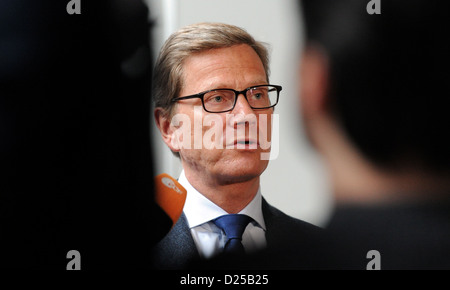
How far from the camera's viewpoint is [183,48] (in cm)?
189

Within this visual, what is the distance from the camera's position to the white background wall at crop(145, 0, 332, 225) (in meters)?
1.94

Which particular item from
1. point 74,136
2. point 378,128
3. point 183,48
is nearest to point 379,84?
point 378,128

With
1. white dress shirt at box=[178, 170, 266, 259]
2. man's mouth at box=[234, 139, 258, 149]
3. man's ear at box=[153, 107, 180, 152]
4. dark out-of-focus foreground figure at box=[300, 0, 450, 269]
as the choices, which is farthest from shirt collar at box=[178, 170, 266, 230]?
dark out-of-focus foreground figure at box=[300, 0, 450, 269]

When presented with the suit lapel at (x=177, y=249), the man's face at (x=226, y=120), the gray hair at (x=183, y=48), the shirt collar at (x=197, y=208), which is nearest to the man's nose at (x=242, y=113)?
the man's face at (x=226, y=120)

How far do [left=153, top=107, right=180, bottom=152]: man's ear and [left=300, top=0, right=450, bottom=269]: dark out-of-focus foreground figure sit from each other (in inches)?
18.0

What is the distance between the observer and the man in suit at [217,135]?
1.87m

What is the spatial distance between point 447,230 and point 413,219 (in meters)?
0.14

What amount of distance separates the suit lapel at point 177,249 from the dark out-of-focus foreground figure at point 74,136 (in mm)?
47

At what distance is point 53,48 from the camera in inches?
80.2

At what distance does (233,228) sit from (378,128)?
2.03 feet

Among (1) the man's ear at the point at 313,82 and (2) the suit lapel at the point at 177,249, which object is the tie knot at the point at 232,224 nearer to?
(2) the suit lapel at the point at 177,249

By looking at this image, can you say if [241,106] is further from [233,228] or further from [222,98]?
[233,228]

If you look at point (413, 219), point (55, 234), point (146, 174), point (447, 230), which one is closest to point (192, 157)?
point (146, 174)

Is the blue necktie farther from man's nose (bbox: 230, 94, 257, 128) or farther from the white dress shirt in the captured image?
man's nose (bbox: 230, 94, 257, 128)
